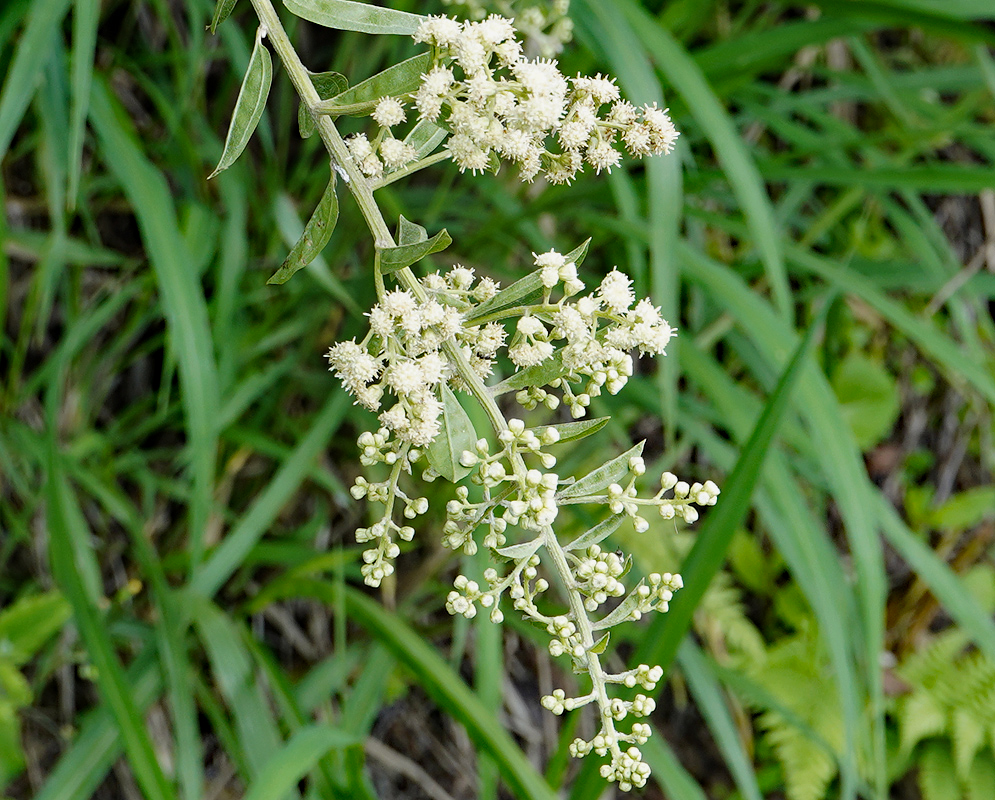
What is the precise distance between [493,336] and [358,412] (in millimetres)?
1372

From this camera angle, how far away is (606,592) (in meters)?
0.71

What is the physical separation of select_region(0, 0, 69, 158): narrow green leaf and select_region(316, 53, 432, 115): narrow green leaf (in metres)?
0.89

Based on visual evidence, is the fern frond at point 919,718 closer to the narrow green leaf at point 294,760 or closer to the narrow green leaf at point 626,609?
the narrow green leaf at point 294,760

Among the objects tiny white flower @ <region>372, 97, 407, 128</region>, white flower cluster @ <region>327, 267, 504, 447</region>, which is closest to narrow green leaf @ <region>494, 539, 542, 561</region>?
white flower cluster @ <region>327, 267, 504, 447</region>

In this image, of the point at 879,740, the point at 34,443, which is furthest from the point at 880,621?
the point at 34,443

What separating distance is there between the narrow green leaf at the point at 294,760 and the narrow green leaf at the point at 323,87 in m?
0.86

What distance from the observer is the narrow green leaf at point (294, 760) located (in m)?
1.19

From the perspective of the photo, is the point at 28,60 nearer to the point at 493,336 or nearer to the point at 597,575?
the point at 493,336

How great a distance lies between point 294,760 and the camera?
4.10ft

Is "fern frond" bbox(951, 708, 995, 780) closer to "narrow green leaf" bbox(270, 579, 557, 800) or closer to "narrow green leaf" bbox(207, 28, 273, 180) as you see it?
"narrow green leaf" bbox(270, 579, 557, 800)

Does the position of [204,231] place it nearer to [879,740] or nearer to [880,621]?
[880,621]

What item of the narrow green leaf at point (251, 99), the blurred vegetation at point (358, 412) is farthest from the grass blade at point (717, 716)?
the narrow green leaf at point (251, 99)

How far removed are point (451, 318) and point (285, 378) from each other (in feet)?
5.24

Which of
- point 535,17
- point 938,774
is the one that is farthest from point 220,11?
point 938,774
